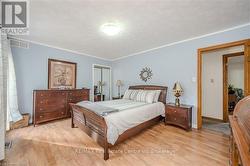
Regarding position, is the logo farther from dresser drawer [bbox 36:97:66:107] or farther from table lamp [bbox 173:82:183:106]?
table lamp [bbox 173:82:183:106]

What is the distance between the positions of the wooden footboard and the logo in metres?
2.01

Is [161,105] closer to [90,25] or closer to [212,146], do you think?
[212,146]

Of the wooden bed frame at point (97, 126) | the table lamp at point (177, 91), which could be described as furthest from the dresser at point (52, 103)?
the table lamp at point (177, 91)

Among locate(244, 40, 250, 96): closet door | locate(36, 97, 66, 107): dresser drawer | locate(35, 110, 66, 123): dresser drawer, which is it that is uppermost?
locate(244, 40, 250, 96): closet door

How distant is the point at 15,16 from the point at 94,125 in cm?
246

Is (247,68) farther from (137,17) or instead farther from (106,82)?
(106,82)

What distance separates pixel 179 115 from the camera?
322cm

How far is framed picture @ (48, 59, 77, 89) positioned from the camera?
4020mm

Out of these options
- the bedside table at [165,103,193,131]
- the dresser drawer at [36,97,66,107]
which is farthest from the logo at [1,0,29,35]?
the bedside table at [165,103,193,131]

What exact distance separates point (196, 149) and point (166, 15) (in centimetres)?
246

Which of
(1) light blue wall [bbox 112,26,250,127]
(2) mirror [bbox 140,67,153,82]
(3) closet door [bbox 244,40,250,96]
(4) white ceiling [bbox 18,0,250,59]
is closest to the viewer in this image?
(4) white ceiling [bbox 18,0,250,59]

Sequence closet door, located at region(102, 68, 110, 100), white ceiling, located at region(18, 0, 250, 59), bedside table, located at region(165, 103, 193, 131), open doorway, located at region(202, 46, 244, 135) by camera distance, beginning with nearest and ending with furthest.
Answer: white ceiling, located at region(18, 0, 250, 59) < bedside table, located at region(165, 103, 193, 131) < open doorway, located at region(202, 46, 244, 135) < closet door, located at region(102, 68, 110, 100)

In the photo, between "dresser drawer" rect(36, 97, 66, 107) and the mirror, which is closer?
"dresser drawer" rect(36, 97, 66, 107)

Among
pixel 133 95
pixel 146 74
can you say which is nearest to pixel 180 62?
pixel 146 74
